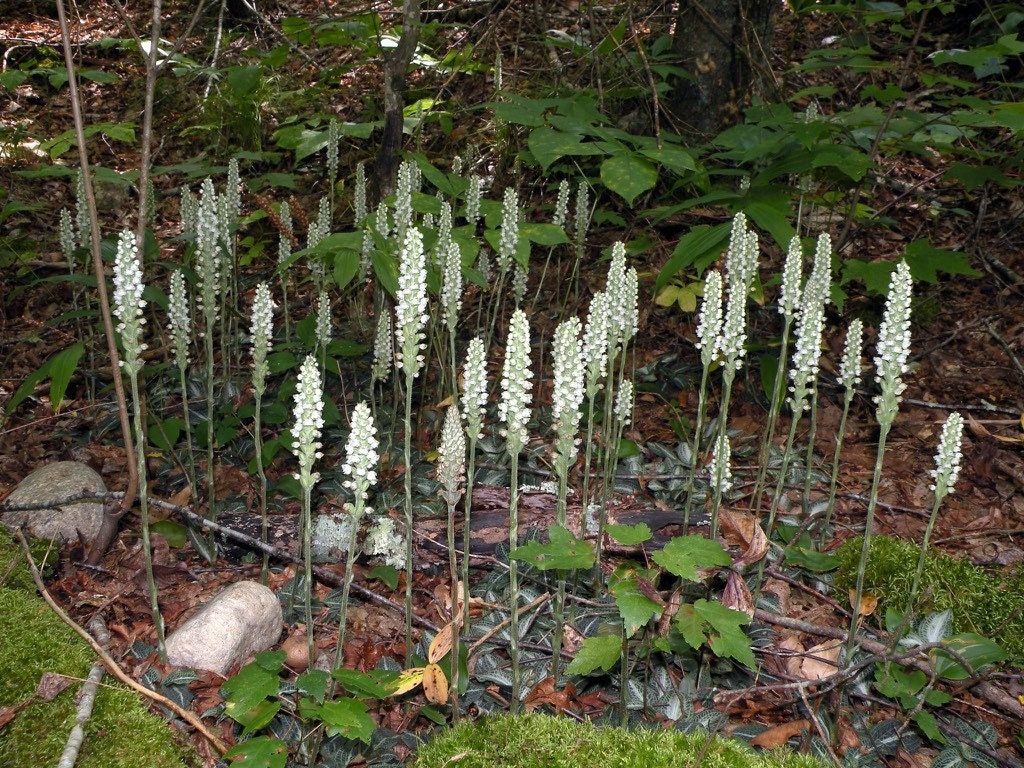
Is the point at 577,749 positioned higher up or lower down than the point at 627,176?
lower down

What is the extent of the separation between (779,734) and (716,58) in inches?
188

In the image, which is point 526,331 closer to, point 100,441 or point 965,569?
point 965,569

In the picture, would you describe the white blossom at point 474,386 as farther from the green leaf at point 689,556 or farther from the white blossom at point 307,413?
the green leaf at point 689,556

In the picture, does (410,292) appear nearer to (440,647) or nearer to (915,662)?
(440,647)

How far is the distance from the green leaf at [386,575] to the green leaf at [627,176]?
2129 mm

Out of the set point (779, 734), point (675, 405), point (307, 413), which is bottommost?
point (779, 734)

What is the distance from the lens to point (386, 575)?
394cm

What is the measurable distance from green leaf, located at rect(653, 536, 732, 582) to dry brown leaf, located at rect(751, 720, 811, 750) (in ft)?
2.57

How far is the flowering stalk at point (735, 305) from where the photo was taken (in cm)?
350

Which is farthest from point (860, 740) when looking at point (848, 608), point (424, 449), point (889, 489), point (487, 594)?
point (424, 449)

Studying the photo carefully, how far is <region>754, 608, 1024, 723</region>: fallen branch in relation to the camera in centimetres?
321

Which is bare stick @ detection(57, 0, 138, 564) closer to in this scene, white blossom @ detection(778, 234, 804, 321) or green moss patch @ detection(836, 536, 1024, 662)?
white blossom @ detection(778, 234, 804, 321)

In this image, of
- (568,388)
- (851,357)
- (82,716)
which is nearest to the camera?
(82,716)

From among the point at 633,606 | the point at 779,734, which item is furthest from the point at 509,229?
the point at 779,734
